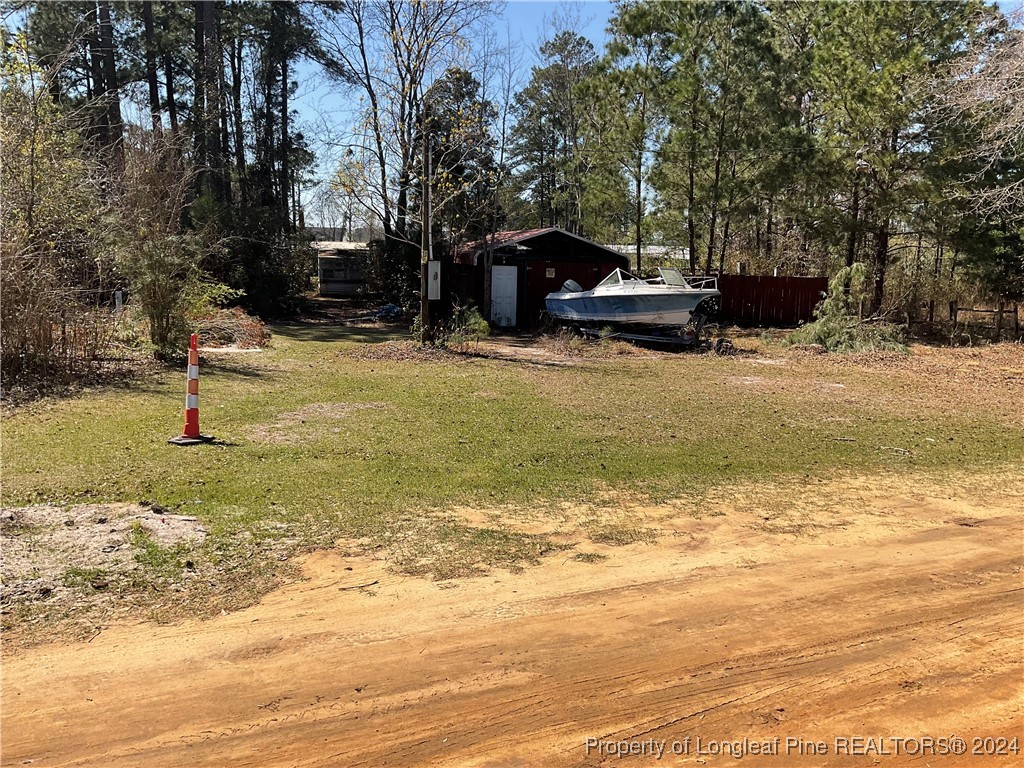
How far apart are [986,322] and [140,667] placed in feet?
80.0

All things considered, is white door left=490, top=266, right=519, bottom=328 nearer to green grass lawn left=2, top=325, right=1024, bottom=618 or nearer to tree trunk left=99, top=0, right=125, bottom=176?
green grass lawn left=2, top=325, right=1024, bottom=618

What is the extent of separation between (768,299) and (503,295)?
347 inches

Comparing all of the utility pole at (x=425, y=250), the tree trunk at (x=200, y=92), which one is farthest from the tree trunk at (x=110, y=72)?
the utility pole at (x=425, y=250)

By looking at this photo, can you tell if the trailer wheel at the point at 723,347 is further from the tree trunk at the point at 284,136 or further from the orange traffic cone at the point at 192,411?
the tree trunk at the point at 284,136

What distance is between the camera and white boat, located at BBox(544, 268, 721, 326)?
16578 millimetres

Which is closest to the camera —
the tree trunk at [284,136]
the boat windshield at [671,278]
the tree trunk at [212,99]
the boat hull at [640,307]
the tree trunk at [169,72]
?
the boat hull at [640,307]

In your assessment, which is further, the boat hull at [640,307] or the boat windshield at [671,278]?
the boat windshield at [671,278]

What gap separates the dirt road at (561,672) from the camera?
261cm

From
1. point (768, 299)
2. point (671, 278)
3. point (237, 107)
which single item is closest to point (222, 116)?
point (237, 107)

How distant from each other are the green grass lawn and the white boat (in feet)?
14.6

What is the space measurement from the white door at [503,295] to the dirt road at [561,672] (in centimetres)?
1744

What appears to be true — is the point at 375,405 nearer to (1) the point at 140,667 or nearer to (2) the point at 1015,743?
(1) the point at 140,667

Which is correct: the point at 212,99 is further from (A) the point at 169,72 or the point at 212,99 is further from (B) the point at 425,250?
(B) the point at 425,250

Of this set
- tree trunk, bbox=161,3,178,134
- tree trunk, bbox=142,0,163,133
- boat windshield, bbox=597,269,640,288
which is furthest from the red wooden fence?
tree trunk, bbox=161,3,178,134
